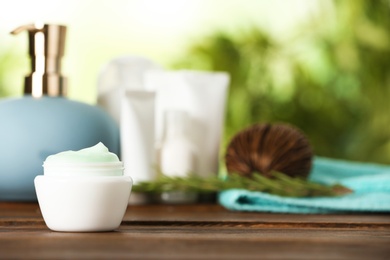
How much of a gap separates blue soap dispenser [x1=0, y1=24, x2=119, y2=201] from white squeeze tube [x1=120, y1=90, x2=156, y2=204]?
0.14 feet

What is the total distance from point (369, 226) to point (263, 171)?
0.88ft

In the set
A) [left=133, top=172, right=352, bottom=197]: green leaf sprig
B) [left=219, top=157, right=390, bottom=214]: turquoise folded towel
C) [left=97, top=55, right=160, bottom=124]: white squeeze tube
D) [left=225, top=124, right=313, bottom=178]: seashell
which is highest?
[left=97, top=55, right=160, bottom=124]: white squeeze tube

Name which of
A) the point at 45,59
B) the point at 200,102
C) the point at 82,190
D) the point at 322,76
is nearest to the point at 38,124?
the point at 45,59

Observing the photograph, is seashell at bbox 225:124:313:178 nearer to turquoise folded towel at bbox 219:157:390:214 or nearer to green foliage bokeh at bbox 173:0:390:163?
turquoise folded towel at bbox 219:157:390:214

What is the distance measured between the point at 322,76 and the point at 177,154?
1386 mm

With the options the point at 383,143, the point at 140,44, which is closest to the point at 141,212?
the point at 383,143

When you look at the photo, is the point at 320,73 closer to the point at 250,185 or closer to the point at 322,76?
the point at 322,76

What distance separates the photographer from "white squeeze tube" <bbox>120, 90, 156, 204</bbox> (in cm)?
87

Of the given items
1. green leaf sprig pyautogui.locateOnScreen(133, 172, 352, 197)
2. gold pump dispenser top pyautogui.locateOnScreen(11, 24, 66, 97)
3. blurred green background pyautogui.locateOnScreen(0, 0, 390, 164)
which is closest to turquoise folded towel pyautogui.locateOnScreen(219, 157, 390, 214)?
green leaf sprig pyautogui.locateOnScreen(133, 172, 352, 197)

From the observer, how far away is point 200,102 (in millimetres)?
939

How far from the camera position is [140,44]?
2.56 metres

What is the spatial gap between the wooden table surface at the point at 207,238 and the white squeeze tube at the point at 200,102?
24 centimetres

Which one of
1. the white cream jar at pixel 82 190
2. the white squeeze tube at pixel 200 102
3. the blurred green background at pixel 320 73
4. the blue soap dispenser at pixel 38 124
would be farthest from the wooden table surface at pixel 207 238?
the blurred green background at pixel 320 73

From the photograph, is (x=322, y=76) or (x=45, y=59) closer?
(x=45, y=59)
